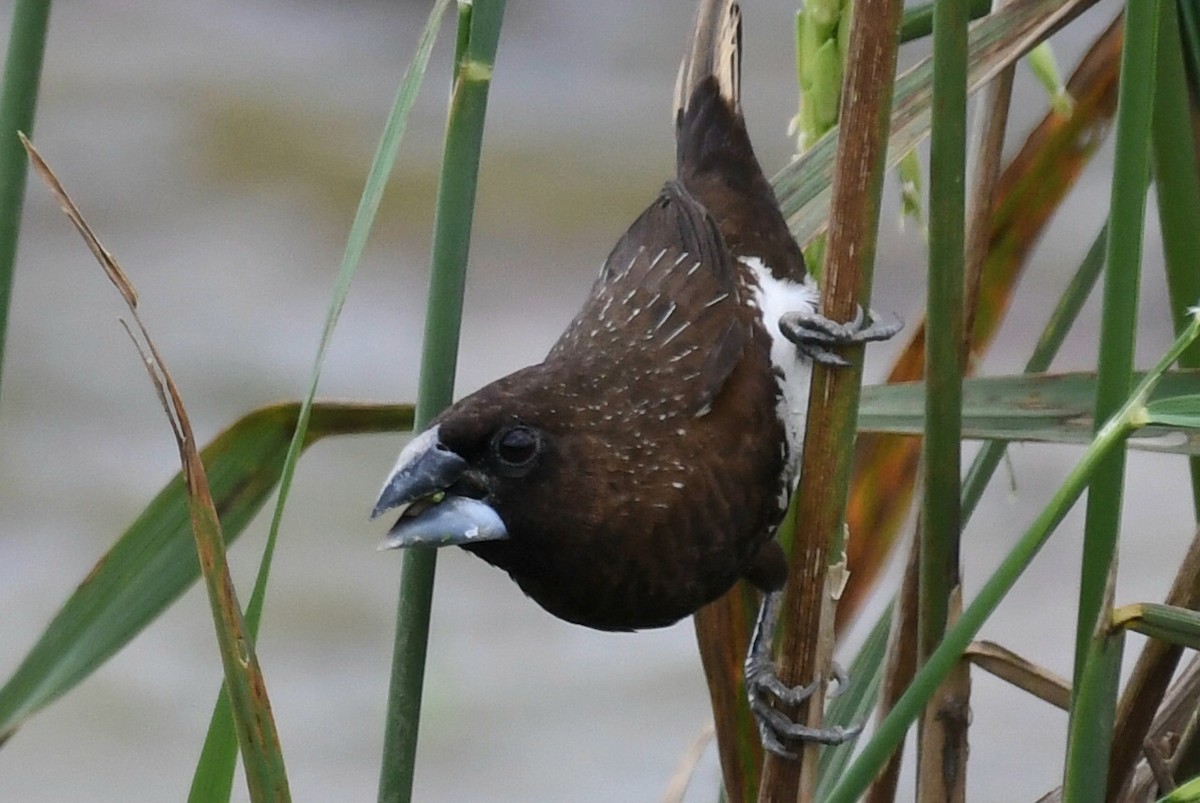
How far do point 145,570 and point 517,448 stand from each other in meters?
0.20

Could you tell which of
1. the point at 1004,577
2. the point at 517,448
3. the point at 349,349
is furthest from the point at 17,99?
Result: the point at 349,349

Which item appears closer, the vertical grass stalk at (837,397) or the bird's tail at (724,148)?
the vertical grass stalk at (837,397)

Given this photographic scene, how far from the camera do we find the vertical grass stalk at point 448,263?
58 centimetres

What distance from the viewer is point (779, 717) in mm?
780

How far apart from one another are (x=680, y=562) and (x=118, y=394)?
255 centimetres

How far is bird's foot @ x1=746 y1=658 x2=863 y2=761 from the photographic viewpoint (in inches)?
29.5

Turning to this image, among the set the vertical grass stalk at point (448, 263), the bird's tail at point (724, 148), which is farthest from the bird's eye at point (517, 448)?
the bird's tail at point (724, 148)

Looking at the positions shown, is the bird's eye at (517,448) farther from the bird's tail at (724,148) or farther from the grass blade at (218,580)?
the bird's tail at (724,148)

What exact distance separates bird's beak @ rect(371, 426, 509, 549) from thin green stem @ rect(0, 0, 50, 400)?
0.64ft

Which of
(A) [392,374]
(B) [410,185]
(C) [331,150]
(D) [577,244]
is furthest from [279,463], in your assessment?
(C) [331,150]

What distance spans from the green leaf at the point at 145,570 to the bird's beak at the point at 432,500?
50 mm

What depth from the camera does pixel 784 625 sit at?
0.75 m

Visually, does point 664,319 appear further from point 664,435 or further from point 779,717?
point 779,717

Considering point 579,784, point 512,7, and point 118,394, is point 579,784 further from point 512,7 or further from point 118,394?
point 512,7
